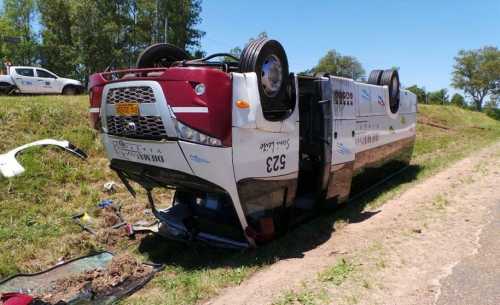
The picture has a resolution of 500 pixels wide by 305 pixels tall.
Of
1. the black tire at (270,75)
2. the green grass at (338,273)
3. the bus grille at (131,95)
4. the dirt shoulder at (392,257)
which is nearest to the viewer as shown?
the dirt shoulder at (392,257)

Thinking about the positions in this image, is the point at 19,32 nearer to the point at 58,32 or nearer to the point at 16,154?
the point at 58,32

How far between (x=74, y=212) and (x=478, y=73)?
73.6 m

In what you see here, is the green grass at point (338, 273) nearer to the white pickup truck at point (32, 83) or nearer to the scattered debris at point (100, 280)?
the scattered debris at point (100, 280)

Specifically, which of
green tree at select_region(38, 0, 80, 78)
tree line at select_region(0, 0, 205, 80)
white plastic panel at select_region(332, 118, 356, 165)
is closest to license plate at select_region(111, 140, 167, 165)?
white plastic panel at select_region(332, 118, 356, 165)

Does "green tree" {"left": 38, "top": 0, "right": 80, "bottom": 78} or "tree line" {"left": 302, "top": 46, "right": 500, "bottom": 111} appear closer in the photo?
"green tree" {"left": 38, "top": 0, "right": 80, "bottom": 78}

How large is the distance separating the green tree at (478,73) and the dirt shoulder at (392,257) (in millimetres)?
69671

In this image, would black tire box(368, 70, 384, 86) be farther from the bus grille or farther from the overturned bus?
the bus grille

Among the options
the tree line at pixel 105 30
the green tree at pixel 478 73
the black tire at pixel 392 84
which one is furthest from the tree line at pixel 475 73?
the black tire at pixel 392 84

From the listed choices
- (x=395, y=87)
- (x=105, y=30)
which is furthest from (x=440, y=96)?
(x=395, y=87)

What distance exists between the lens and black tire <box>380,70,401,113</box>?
9078 millimetres

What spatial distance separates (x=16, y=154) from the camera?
793 centimetres

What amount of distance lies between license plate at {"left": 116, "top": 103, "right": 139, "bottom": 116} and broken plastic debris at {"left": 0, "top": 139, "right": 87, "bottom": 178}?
3404 millimetres

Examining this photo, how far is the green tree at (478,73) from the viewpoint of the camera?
6862 centimetres

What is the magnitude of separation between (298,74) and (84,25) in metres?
33.8
